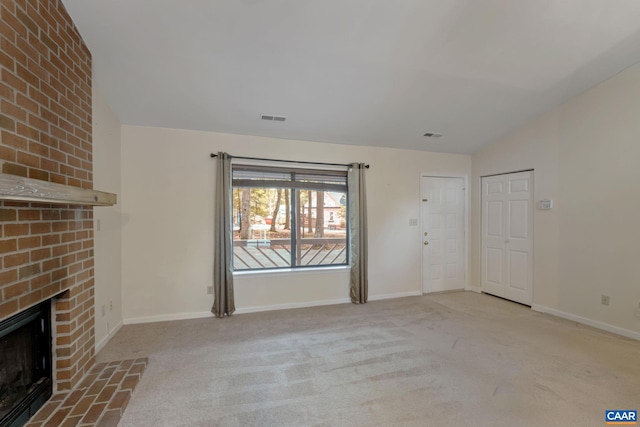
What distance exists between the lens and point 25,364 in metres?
1.78

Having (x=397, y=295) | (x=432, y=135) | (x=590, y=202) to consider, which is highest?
(x=432, y=135)

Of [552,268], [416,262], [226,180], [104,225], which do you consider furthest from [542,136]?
[104,225]

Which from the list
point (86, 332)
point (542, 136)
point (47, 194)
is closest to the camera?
point (47, 194)

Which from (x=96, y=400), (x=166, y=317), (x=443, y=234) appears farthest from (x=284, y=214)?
(x=443, y=234)

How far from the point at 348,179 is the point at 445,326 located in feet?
7.55

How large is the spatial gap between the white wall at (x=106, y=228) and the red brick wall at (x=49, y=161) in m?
0.36

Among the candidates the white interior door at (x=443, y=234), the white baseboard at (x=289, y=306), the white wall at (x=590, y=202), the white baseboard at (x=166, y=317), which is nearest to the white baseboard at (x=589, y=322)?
the white wall at (x=590, y=202)

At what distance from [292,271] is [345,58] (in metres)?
2.71

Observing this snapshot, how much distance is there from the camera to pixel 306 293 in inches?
154

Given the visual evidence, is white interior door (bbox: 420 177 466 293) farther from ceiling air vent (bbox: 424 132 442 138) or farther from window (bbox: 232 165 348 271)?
window (bbox: 232 165 348 271)

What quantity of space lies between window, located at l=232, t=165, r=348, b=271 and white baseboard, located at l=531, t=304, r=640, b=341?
293 centimetres

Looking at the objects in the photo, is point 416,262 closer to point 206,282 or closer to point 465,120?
point 465,120

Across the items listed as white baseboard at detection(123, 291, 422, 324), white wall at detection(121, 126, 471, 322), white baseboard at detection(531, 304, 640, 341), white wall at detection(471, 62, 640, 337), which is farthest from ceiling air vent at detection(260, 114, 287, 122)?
white baseboard at detection(531, 304, 640, 341)

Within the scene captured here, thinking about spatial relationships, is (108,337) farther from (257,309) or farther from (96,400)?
(257,309)
